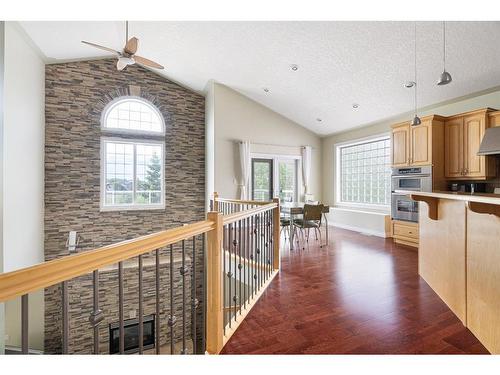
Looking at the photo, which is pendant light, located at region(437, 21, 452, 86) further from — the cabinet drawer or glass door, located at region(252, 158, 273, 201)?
glass door, located at region(252, 158, 273, 201)

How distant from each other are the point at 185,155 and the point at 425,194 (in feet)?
18.5

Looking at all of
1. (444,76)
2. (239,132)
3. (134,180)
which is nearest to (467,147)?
(444,76)

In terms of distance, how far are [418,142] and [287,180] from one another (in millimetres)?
3531

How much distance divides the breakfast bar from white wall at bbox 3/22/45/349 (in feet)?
18.7

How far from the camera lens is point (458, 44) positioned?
11.7ft

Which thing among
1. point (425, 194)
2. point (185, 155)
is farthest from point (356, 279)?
point (185, 155)

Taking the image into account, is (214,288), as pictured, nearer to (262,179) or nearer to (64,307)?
(64,307)

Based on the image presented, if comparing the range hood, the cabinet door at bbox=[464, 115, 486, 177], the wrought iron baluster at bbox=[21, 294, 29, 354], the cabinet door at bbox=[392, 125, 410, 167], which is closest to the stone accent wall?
the cabinet door at bbox=[392, 125, 410, 167]

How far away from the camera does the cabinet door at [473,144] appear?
4.03 metres

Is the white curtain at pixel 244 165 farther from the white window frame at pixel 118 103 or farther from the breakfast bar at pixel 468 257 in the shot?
the breakfast bar at pixel 468 257

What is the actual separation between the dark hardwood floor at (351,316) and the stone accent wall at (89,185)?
13.4 feet

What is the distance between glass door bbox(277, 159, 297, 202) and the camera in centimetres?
745

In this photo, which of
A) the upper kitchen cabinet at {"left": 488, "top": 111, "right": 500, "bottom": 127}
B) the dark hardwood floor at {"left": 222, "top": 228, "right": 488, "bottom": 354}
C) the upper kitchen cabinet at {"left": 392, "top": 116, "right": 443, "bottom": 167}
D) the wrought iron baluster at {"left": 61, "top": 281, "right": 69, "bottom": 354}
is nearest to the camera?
the wrought iron baluster at {"left": 61, "top": 281, "right": 69, "bottom": 354}

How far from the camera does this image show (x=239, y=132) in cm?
668
